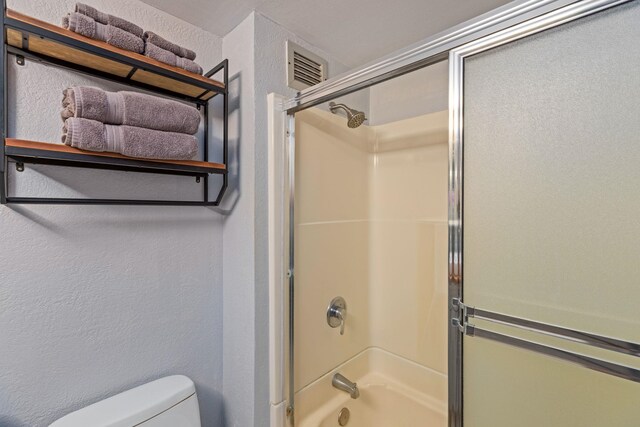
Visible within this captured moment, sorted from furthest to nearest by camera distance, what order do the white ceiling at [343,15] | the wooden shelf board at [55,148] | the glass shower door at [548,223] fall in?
1. the white ceiling at [343,15]
2. the wooden shelf board at [55,148]
3. the glass shower door at [548,223]

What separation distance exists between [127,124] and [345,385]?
4.72 ft

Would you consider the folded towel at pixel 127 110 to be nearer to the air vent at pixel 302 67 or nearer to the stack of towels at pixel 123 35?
the stack of towels at pixel 123 35

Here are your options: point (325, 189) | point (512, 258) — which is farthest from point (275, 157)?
point (512, 258)

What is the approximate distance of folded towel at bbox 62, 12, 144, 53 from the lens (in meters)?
0.78

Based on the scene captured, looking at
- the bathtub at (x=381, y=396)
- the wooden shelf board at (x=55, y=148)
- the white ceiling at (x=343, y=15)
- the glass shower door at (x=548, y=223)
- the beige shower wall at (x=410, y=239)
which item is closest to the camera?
the glass shower door at (x=548, y=223)

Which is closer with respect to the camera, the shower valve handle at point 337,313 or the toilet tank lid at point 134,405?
the toilet tank lid at point 134,405

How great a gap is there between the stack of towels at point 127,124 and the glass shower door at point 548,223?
0.82 metres

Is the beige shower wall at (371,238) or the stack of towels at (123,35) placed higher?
the stack of towels at (123,35)

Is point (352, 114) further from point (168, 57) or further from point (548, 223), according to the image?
point (548, 223)

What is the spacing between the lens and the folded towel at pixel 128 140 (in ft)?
2.50

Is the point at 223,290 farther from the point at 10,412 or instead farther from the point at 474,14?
the point at 474,14

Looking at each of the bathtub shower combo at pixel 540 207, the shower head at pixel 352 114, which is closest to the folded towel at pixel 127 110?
the bathtub shower combo at pixel 540 207

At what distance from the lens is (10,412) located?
85 centimetres

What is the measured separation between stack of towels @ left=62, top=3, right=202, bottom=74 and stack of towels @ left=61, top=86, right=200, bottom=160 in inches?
6.0
